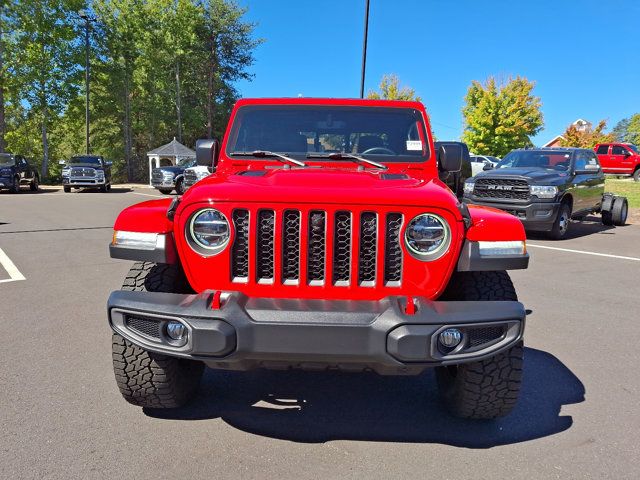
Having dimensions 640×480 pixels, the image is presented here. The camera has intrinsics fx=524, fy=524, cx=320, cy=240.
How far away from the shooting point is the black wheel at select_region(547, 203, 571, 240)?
412 inches

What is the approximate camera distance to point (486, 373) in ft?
8.68

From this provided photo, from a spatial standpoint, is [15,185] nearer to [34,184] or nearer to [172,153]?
[34,184]

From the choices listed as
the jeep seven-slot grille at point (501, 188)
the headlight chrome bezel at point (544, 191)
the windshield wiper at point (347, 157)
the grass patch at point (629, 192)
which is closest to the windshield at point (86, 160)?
the jeep seven-slot grille at point (501, 188)

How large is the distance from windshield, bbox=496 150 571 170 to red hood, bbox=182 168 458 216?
373 inches

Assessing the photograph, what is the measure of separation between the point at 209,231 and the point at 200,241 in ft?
0.25

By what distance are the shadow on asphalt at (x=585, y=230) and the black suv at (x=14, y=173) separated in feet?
65.3

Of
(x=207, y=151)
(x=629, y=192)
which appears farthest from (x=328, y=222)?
(x=629, y=192)

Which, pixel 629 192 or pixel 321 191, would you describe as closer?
pixel 321 191

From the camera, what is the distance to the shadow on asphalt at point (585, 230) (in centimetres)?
1126

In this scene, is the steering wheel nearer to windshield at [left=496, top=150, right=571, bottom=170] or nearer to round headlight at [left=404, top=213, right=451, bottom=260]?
round headlight at [left=404, top=213, right=451, bottom=260]

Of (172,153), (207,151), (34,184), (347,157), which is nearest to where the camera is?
(347,157)

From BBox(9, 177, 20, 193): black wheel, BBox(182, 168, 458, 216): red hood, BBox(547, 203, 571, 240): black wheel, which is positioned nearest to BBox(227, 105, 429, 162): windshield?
BBox(182, 168, 458, 216): red hood

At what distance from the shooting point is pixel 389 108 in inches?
153

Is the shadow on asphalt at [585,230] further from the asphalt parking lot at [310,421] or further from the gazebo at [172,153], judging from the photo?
the gazebo at [172,153]
